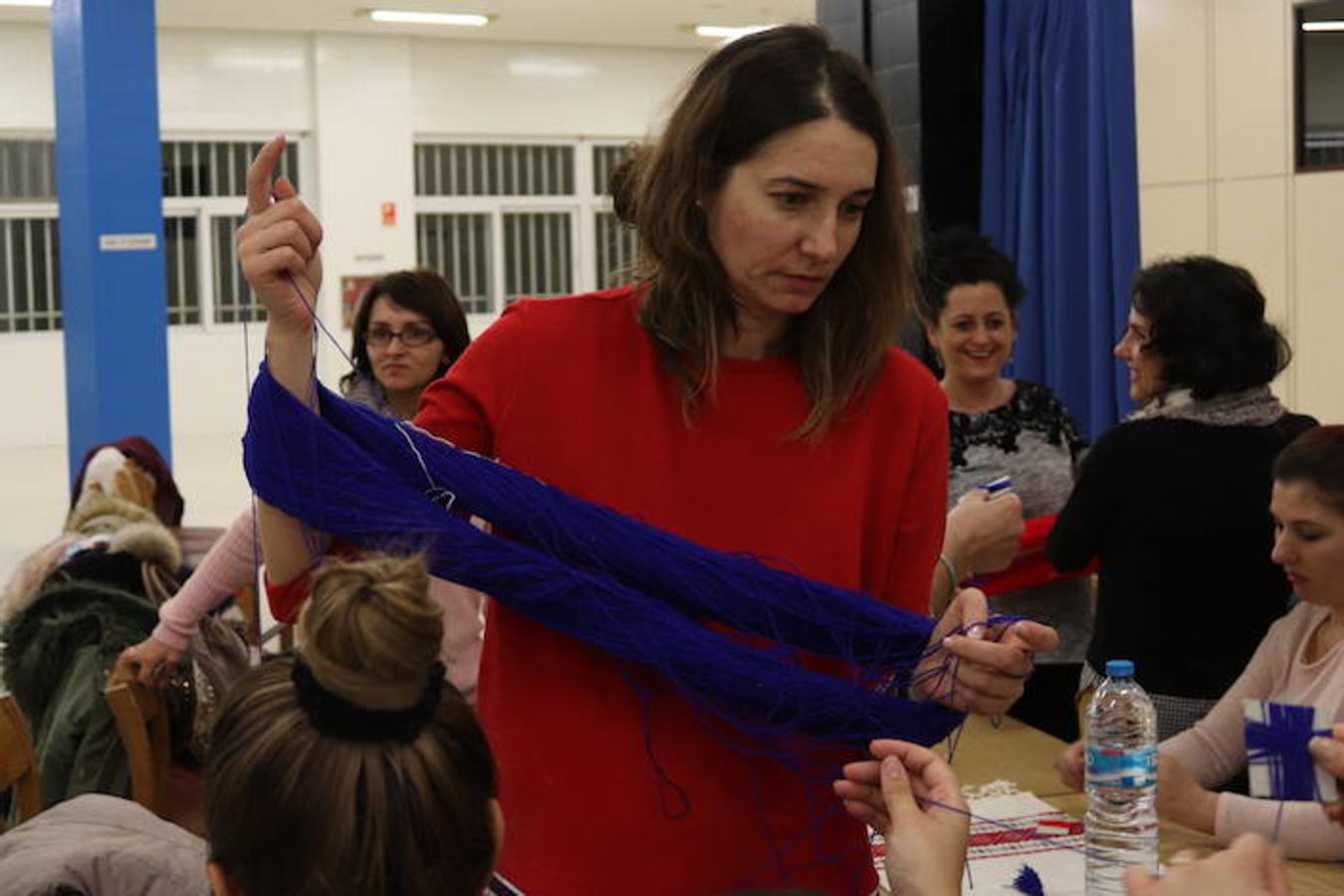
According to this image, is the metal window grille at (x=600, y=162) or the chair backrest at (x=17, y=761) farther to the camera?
the metal window grille at (x=600, y=162)

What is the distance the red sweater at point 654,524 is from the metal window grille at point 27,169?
46.1 ft

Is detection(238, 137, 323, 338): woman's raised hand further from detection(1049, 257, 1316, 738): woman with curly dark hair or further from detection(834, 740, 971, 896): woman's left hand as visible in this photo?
detection(1049, 257, 1316, 738): woman with curly dark hair

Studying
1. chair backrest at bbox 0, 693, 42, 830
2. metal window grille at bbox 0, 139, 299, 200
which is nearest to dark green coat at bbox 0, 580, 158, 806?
chair backrest at bbox 0, 693, 42, 830

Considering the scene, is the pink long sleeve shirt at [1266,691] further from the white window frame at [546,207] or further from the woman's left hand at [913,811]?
the white window frame at [546,207]

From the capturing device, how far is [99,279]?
8.85 meters

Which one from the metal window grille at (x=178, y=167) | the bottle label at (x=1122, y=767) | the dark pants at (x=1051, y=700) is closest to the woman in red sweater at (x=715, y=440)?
the bottle label at (x=1122, y=767)

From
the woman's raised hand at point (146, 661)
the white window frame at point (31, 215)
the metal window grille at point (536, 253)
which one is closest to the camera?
the woman's raised hand at point (146, 661)

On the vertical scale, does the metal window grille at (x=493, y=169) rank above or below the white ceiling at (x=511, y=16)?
below

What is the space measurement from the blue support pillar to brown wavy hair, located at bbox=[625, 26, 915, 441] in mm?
7625

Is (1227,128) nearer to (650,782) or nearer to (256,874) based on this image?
(650,782)

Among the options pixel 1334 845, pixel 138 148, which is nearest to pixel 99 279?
pixel 138 148

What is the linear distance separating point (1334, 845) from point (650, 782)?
118 centimetres

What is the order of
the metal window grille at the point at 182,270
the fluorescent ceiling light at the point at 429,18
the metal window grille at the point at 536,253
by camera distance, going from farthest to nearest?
the metal window grille at the point at 536,253 < the metal window grille at the point at 182,270 < the fluorescent ceiling light at the point at 429,18

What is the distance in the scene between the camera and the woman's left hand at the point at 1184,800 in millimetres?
2457
